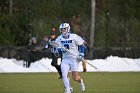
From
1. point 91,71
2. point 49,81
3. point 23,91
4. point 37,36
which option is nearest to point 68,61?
point 23,91

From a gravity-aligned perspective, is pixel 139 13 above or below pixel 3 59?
above

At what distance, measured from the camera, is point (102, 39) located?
4206 cm

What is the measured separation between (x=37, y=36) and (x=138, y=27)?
23.0 ft

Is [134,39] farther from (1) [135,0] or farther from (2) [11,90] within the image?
(2) [11,90]

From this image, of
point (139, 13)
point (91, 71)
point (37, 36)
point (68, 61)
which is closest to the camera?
point (68, 61)

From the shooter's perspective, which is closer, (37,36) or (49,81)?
(49,81)

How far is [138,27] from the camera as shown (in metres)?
42.8

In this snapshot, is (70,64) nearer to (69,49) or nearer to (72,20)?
(69,49)

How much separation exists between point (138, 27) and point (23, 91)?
24.4 m

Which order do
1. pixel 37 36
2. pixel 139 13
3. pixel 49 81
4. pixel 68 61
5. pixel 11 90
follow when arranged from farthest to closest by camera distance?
pixel 139 13, pixel 37 36, pixel 49 81, pixel 11 90, pixel 68 61

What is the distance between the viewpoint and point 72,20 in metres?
50.6

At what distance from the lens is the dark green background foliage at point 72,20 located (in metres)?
40.1

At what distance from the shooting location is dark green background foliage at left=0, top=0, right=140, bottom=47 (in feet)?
131

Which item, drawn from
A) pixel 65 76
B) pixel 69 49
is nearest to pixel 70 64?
pixel 69 49
